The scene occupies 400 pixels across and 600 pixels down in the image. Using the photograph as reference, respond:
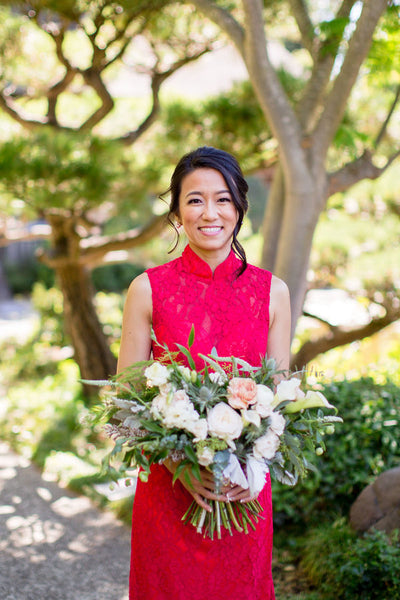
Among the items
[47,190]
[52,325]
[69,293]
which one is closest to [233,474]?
[47,190]

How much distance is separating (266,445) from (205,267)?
0.74 m

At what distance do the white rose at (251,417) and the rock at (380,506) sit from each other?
1.97 meters

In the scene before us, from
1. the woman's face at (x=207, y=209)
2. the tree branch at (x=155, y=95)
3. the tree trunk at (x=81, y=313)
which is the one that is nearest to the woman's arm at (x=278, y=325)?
the woman's face at (x=207, y=209)

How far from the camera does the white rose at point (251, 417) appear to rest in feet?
5.77

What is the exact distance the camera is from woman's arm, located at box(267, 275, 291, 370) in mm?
2279

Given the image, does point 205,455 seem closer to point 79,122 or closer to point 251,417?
point 251,417

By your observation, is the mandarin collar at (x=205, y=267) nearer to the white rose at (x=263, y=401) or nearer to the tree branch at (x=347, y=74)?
the white rose at (x=263, y=401)

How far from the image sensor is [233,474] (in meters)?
1.78

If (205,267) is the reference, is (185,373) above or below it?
below

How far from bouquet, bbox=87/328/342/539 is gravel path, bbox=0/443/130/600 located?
2.09m

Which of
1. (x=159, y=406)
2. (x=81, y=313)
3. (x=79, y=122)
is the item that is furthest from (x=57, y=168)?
(x=159, y=406)

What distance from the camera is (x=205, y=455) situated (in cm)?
173

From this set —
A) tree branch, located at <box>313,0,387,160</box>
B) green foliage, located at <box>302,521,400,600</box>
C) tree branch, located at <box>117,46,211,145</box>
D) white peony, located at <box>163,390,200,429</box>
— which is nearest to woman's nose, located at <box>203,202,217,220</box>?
white peony, located at <box>163,390,200,429</box>

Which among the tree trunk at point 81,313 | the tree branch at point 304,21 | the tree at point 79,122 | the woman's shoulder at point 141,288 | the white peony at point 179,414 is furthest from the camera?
the tree trunk at point 81,313
